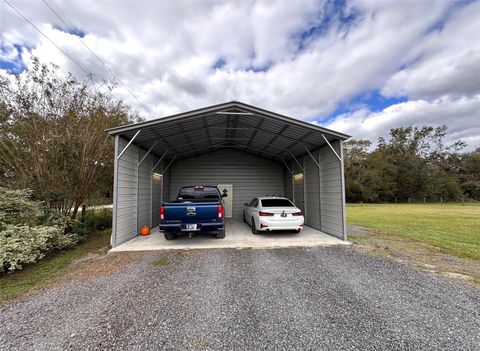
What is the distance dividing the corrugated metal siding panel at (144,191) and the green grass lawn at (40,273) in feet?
6.69

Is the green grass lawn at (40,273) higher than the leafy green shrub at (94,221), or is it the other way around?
the leafy green shrub at (94,221)

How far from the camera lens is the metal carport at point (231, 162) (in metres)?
6.73

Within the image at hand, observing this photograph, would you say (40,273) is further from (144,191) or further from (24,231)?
(144,191)

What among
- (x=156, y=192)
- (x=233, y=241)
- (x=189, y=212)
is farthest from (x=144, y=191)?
(x=233, y=241)

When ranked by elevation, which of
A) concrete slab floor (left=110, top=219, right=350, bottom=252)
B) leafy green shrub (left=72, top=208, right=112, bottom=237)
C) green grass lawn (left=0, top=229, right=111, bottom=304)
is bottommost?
green grass lawn (left=0, top=229, right=111, bottom=304)

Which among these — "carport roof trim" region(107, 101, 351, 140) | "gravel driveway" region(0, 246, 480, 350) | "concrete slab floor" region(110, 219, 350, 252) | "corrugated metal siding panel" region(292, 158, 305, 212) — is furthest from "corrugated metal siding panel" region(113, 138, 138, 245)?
"corrugated metal siding panel" region(292, 158, 305, 212)

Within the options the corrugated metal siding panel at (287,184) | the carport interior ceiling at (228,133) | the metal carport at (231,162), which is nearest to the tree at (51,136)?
the metal carport at (231,162)

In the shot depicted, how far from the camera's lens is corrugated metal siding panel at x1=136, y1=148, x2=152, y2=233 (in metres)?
8.20

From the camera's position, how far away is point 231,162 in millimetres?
13148

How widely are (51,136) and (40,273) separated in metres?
4.56

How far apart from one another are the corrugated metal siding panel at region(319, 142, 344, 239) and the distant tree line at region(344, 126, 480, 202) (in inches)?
1089

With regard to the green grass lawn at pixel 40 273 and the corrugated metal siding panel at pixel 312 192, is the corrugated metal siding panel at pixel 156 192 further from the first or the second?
the corrugated metal siding panel at pixel 312 192

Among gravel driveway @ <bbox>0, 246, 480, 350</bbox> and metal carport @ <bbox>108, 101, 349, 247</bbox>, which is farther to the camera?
A: metal carport @ <bbox>108, 101, 349, 247</bbox>

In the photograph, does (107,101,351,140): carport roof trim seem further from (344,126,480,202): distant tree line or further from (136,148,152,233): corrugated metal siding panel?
(344,126,480,202): distant tree line
